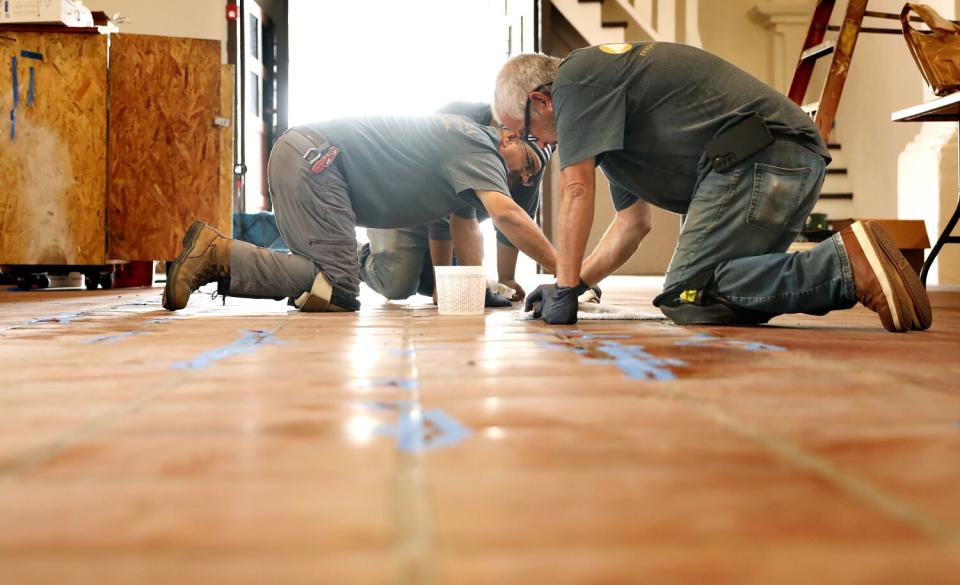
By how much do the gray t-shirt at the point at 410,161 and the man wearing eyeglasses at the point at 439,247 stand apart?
0.69 feet

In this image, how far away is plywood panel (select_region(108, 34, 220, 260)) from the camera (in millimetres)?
4172

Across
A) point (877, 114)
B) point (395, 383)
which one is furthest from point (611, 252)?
point (877, 114)

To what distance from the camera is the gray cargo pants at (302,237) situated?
8.36ft

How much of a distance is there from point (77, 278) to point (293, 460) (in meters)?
4.51

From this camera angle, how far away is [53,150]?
3.95 meters

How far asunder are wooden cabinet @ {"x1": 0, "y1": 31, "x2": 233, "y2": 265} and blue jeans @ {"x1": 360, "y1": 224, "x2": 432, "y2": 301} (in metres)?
1.37

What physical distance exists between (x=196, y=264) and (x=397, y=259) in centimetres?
92

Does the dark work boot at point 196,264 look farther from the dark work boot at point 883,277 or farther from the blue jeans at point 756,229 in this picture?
the dark work boot at point 883,277

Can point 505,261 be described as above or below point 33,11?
below

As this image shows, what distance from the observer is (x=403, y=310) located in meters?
2.71

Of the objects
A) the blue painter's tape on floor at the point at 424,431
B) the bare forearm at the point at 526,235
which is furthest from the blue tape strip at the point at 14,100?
the blue painter's tape on floor at the point at 424,431

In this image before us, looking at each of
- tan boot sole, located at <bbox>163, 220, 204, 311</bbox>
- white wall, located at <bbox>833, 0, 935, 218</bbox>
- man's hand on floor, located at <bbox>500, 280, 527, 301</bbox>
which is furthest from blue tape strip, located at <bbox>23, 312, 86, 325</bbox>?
white wall, located at <bbox>833, 0, 935, 218</bbox>

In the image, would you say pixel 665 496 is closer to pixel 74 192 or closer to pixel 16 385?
pixel 16 385

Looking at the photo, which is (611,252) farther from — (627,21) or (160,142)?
(627,21)
